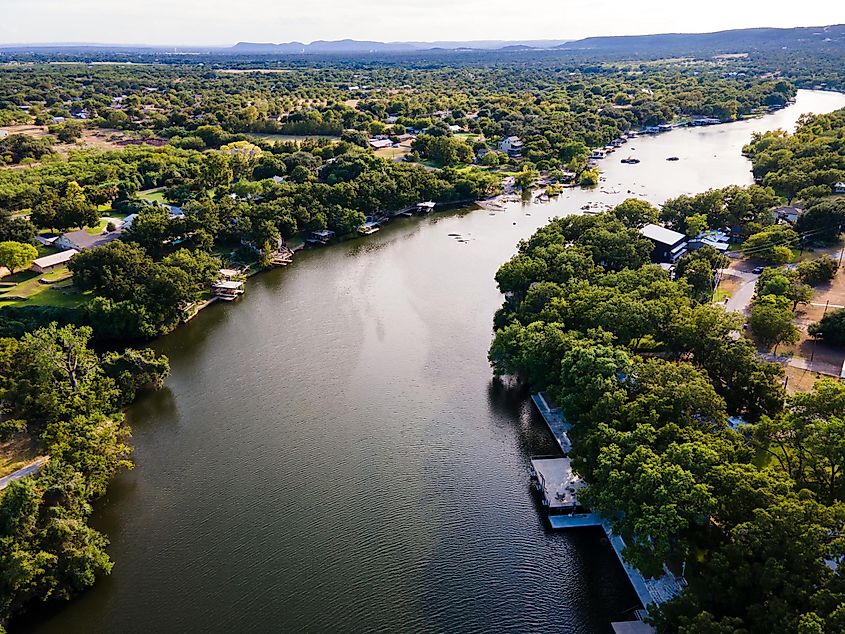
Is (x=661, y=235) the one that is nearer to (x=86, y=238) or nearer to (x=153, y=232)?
(x=153, y=232)

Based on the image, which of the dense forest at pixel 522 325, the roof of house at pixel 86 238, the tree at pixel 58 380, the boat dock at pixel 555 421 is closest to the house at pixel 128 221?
the dense forest at pixel 522 325

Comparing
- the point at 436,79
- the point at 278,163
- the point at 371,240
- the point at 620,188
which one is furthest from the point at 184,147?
the point at 436,79

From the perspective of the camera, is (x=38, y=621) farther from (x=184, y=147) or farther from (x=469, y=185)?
(x=184, y=147)

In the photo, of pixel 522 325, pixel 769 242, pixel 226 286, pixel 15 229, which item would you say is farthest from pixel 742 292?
pixel 15 229

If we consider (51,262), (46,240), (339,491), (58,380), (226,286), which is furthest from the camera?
(46,240)

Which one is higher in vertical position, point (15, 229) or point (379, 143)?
point (379, 143)

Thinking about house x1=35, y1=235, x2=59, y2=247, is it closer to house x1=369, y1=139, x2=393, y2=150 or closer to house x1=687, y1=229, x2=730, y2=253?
house x1=369, y1=139, x2=393, y2=150
